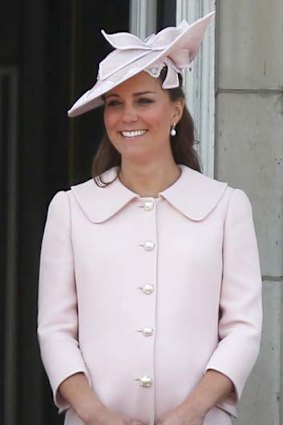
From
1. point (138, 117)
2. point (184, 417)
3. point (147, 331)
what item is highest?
point (138, 117)

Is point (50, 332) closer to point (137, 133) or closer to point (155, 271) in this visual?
point (155, 271)

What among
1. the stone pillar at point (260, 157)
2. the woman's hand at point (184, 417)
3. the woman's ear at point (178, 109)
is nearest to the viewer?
the woman's hand at point (184, 417)

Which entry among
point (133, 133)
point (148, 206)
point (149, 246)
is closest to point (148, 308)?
point (149, 246)

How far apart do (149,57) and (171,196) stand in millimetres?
348

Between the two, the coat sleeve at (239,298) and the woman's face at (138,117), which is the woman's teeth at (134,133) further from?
the coat sleeve at (239,298)

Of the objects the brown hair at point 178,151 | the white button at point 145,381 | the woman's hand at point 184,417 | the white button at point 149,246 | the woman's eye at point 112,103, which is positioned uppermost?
the woman's eye at point 112,103

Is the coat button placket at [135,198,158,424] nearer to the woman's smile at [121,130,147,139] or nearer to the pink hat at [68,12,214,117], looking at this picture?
the woman's smile at [121,130,147,139]

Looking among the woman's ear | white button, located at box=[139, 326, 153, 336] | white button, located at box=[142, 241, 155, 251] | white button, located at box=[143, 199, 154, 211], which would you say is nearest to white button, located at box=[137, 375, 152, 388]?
white button, located at box=[139, 326, 153, 336]

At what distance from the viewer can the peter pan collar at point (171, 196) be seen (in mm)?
3434

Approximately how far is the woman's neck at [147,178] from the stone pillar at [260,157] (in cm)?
108

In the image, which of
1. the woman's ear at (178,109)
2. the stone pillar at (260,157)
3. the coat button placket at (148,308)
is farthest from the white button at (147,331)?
the stone pillar at (260,157)

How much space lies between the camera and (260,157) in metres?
4.56

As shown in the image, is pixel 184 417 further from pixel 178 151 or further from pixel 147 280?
pixel 178 151

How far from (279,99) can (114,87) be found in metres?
1.31
